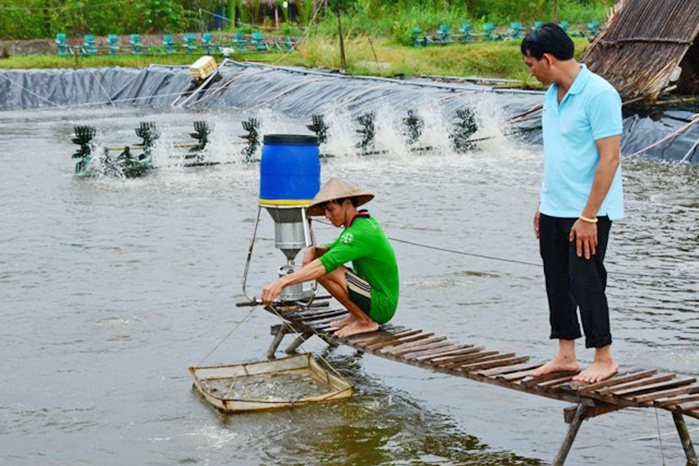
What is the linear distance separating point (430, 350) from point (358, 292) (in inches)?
25.9

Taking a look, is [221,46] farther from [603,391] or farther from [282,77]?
[603,391]

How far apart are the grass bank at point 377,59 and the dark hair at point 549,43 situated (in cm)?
2179

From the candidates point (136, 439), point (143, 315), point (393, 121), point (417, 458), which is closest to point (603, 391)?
point (417, 458)

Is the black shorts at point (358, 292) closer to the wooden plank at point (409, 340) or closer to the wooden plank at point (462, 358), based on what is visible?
the wooden plank at point (409, 340)

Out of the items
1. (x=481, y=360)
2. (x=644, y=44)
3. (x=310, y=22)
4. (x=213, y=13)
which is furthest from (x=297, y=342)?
(x=213, y=13)

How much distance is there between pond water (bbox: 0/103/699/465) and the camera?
584 cm

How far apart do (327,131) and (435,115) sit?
2269 mm

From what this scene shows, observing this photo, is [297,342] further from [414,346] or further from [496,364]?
[496,364]

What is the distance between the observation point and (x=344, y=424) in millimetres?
6055

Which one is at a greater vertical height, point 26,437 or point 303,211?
point 303,211

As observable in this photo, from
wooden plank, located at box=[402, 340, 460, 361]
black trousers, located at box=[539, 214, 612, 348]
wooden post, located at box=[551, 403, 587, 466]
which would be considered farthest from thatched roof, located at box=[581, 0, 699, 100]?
wooden post, located at box=[551, 403, 587, 466]

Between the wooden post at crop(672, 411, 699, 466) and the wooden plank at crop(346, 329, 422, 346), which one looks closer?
the wooden post at crop(672, 411, 699, 466)

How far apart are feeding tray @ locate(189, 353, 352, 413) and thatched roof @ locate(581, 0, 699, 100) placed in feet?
40.2

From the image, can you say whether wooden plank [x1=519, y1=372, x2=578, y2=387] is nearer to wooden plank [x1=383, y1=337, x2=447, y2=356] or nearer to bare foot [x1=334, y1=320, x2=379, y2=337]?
wooden plank [x1=383, y1=337, x2=447, y2=356]
